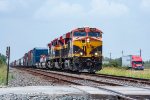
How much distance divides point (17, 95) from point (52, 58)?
33.9m

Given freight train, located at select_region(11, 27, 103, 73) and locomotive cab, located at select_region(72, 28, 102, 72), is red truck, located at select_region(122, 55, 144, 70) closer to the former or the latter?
freight train, located at select_region(11, 27, 103, 73)

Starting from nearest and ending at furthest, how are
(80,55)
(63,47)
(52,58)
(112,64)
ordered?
(80,55) → (63,47) → (52,58) → (112,64)

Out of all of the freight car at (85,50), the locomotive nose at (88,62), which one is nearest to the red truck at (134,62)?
the freight car at (85,50)

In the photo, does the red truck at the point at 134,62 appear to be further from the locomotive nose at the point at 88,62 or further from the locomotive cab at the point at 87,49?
the locomotive nose at the point at 88,62

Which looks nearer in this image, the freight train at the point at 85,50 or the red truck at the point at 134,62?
the freight train at the point at 85,50

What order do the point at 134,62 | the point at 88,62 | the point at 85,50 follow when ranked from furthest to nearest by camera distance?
1. the point at 134,62
2. the point at 85,50
3. the point at 88,62

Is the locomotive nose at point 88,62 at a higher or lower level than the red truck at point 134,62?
lower

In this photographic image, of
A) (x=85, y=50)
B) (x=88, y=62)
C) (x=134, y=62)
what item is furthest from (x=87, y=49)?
(x=134, y=62)

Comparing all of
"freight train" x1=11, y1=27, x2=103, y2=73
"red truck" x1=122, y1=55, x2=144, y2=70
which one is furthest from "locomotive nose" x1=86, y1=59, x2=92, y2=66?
"red truck" x1=122, y1=55, x2=144, y2=70

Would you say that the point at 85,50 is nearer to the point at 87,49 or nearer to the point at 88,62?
the point at 87,49

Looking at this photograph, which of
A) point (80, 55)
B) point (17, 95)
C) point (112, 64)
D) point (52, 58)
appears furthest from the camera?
point (112, 64)

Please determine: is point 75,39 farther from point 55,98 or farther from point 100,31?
point 55,98

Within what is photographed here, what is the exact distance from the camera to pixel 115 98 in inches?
376

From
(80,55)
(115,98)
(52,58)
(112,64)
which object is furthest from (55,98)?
(112,64)
